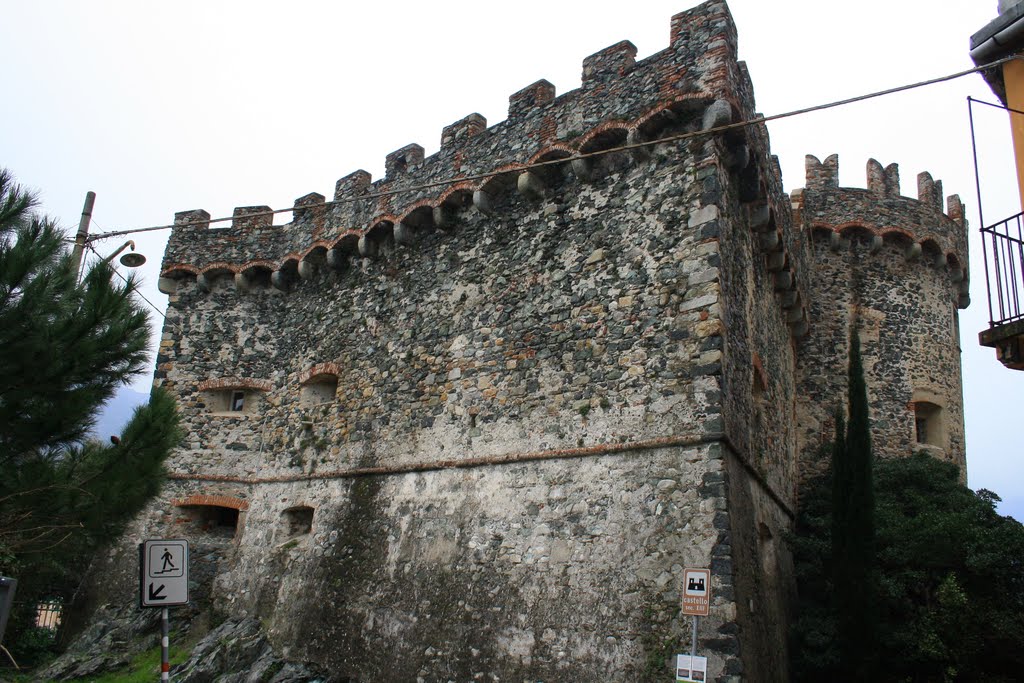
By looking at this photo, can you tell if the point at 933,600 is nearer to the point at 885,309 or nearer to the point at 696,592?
the point at 696,592

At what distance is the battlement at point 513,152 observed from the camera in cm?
938

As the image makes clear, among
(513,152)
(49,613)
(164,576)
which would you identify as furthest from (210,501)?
(513,152)

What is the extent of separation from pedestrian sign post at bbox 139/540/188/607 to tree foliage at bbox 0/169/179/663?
0.61 m

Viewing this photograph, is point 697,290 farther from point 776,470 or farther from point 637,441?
point 776,470

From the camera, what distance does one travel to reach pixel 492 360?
10188 millimetres

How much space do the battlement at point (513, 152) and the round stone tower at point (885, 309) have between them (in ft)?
19.5

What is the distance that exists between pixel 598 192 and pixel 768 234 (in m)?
2.68

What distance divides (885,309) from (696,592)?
10.1 m

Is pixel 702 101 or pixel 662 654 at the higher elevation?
pixel 702 101

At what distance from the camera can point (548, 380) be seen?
943 cm

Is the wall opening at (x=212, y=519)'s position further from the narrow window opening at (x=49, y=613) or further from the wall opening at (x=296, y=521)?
the narrow window opening at (x=49, y=613)

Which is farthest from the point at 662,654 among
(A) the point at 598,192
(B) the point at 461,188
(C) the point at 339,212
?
(C) the point at 339,212

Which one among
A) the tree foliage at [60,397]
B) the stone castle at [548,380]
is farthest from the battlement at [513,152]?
the tree foliage at [60,397]

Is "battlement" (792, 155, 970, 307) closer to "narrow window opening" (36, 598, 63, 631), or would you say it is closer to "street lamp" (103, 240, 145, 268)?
"street lamp" (103, 240, 145, 268)
